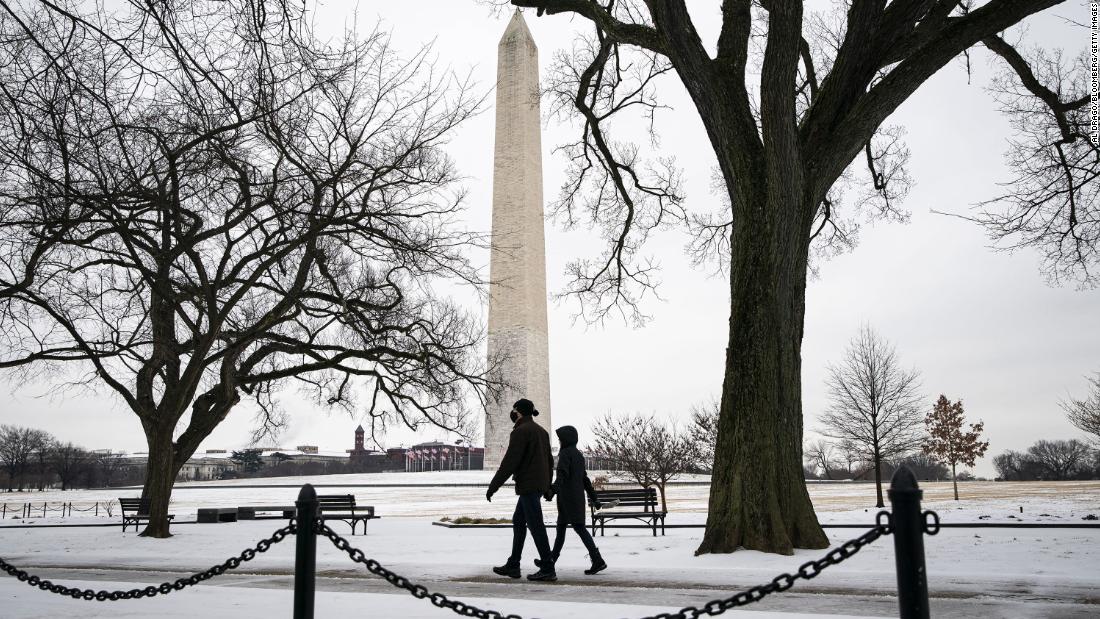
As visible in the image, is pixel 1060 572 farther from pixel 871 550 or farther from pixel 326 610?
pixel 326 610

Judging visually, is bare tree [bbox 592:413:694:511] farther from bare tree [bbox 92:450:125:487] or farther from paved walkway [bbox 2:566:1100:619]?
bare tree [bbox 92:450:125:487]

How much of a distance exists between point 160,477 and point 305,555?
13.7 m

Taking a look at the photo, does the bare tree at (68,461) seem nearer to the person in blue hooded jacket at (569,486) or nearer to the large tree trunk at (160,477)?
the large tree trunk at (160,477)

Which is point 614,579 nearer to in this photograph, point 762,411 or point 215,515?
point 762,411

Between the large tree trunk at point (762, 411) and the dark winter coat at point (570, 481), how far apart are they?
6.33 ft

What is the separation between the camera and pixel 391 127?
49.0ft

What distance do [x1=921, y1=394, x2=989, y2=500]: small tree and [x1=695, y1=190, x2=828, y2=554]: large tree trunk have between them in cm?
2679

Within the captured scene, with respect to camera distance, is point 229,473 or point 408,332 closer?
point 408,332

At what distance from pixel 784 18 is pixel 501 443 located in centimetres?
3224

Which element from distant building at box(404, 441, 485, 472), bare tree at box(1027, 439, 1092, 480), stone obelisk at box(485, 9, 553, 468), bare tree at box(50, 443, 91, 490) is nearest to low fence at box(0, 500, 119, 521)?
stone obelisk at box(485, 9, 553, 468)

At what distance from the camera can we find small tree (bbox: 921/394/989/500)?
112ft

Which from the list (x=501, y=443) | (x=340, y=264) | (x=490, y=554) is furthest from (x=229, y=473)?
(x=490, y=554)

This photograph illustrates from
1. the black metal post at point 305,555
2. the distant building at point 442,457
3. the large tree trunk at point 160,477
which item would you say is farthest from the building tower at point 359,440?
the black metal post at point 305,555

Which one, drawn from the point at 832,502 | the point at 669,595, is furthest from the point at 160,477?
the point at 832,502
